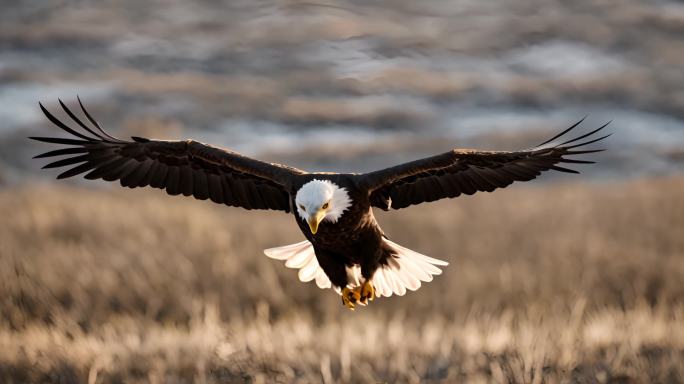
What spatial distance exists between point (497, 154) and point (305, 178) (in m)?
0.99

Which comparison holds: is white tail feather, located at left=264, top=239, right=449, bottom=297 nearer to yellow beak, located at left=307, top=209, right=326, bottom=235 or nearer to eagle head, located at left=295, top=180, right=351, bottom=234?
eagle head, located at left=295, top=180, right=351, bottom=234

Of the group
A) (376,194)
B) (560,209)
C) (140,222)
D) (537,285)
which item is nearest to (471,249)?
(537,285)

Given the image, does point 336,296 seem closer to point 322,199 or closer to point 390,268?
point 390,268

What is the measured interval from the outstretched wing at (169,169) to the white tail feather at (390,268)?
0.64 metres

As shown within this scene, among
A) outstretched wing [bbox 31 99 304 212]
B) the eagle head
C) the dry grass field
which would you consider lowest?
the dry grass field

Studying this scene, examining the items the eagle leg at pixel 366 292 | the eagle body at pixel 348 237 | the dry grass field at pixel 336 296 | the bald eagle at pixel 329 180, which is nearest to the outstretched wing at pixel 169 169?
the bald eagle at pixel 329 180

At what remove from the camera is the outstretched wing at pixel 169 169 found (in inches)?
205

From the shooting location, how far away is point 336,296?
10.1m

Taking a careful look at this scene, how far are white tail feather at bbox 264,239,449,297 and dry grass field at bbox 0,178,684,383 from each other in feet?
1.77

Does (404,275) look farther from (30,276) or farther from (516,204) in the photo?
(516,204)

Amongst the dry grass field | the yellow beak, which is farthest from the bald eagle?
the dry grass field

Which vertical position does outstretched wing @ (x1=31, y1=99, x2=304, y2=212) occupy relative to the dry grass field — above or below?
above

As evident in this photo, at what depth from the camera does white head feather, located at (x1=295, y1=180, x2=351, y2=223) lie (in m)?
4.29

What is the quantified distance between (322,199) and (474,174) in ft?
3.59
